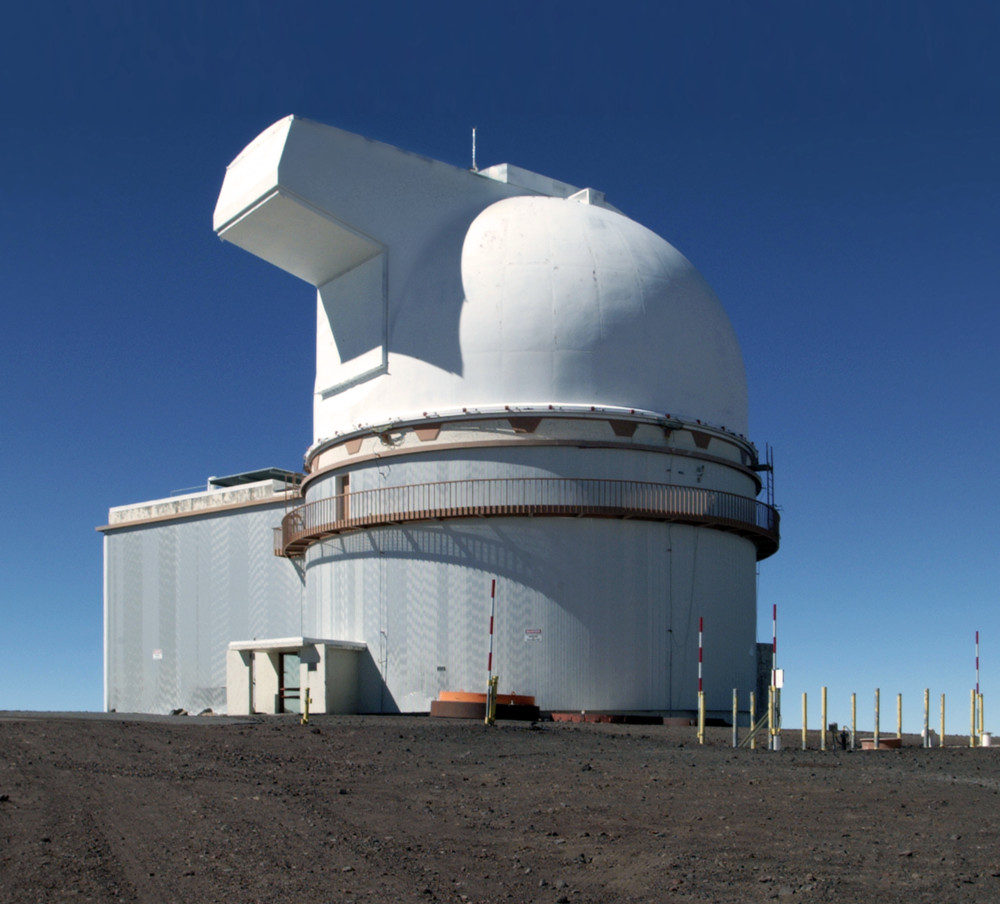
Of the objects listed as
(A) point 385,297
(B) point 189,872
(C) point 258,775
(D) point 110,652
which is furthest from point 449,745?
(D) point 110,652

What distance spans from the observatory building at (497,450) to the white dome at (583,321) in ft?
0.15

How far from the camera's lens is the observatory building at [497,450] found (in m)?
22.8

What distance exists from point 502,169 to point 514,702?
11715 mm

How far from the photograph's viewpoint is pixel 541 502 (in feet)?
74.9

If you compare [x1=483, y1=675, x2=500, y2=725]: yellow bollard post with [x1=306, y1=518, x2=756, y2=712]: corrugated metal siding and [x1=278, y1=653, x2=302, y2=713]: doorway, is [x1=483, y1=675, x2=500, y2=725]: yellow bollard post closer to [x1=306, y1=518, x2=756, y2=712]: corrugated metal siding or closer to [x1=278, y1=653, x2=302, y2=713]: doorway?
[x1=306, y1=518, x2=756, y2=712]: corrugated metal siding

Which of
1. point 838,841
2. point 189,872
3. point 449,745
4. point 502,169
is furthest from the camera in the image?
point 502,169

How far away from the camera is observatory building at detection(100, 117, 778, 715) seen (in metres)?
22.8

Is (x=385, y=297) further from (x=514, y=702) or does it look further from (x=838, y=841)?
(x=838, y=841)

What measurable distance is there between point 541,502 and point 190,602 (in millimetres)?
12034

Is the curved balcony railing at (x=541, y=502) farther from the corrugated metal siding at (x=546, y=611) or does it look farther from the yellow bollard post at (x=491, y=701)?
the yellow bollard post at (x=491, y=701)

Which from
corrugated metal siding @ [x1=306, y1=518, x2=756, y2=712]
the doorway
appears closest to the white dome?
corrugated metal siding @ [x1=306, y1=518, x2=756, y2=712]

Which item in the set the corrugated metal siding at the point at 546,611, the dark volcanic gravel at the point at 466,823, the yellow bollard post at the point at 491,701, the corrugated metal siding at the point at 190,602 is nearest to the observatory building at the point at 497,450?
the corrugated metal siding at the point at 546,611

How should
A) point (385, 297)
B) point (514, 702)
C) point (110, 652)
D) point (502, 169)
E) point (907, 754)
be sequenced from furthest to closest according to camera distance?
point (110, 652) < point (502, 169) < point (385, 297) < point (514, 702) < point (907, 754)

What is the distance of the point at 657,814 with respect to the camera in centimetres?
971
